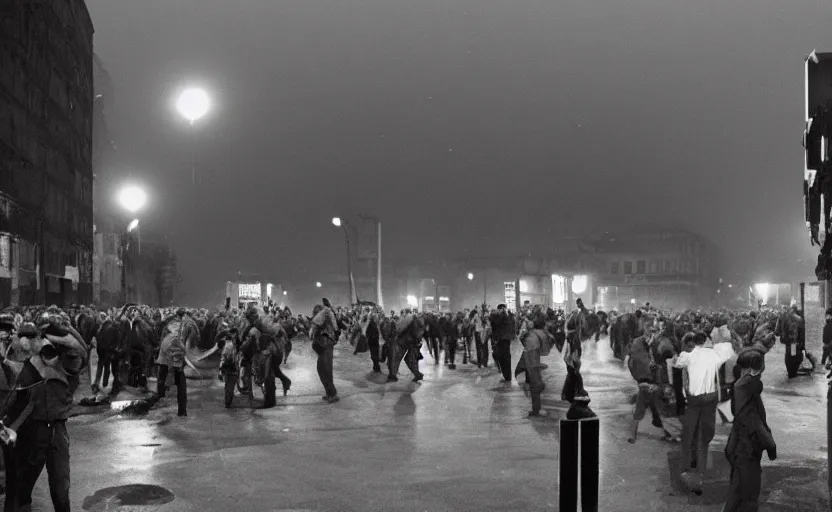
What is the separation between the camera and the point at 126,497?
7.86 m

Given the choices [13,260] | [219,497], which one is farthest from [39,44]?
[219,497]

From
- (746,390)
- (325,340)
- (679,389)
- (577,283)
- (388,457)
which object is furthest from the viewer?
(577,283)

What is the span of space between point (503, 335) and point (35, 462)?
512 inches

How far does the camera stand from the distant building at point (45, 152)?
32.3 m

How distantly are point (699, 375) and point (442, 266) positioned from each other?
99353mm

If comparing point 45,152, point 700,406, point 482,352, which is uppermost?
point 45,152

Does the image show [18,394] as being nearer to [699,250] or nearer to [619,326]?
[619,326]

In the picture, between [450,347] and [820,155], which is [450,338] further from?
[820,155]

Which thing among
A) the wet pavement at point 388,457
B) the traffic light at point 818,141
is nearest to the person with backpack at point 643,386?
the wet pavement at point 388,457

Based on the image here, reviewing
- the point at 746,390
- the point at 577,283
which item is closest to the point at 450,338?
the point at 746,390

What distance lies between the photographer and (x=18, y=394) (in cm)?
670

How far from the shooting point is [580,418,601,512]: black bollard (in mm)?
5078

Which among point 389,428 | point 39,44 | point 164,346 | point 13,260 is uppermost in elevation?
point 39,44

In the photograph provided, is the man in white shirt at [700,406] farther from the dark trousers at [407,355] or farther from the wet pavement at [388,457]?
the dark trousers at [407,355]
